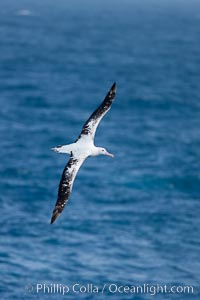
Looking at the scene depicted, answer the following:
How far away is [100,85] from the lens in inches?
4122

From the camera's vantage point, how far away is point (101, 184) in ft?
209

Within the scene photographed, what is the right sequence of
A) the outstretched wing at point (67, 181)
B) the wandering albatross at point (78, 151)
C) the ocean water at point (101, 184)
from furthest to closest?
the ocean water at point (101, 184) < the wandering albatross at point (78, 151) < the outstretched wing at point (67, 181)

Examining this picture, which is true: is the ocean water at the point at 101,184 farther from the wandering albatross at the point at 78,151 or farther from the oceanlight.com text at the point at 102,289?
the wandering albatross at the point at 78,151

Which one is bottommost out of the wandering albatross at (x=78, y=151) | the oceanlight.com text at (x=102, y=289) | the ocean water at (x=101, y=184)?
the oceanlight.com text at (x=102, y=289)

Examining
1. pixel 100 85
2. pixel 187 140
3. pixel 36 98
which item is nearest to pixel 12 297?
pixel 187 140

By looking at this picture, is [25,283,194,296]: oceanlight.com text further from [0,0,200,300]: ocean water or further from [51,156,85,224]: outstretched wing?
[51,156,85,224]: outstretched wing

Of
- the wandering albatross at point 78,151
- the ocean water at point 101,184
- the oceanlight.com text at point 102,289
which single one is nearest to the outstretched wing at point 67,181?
the wandering albatross at point 78,151

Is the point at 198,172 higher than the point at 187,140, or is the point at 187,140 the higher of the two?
the point at 187,140

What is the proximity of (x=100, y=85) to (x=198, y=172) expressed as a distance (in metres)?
40.5

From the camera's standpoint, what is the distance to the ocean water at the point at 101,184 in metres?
47.6

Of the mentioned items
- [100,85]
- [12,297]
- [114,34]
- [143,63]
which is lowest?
[12,297]

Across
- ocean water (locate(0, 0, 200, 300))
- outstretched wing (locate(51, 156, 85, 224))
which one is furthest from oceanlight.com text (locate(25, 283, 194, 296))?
outstretched wing (locate(51, 156, 85, 224))

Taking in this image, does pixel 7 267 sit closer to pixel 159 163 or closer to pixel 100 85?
pixel 159 163

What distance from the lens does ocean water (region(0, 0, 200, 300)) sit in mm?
47625
